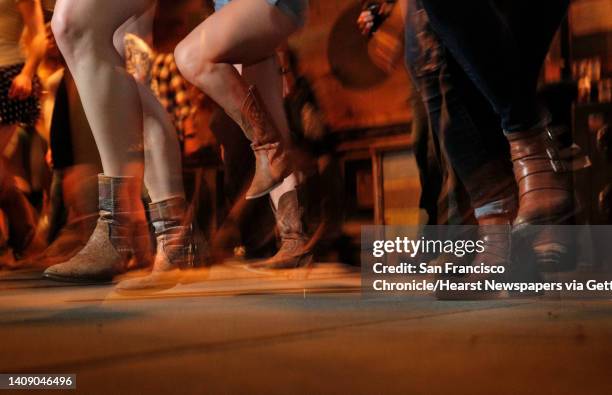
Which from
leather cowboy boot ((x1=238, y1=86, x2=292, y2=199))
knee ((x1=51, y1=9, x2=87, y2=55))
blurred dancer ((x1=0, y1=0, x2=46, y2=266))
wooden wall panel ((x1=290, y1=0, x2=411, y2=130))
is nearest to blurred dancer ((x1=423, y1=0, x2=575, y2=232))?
wooden wall panel ((x1=290, y1=0, x2=411, y2=130))

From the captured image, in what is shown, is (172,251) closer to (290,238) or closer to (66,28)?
(290,238)

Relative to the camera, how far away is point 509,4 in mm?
1332

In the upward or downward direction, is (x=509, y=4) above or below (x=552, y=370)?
above

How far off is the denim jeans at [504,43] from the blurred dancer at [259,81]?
30cm

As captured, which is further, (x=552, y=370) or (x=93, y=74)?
(x=93, y=74)

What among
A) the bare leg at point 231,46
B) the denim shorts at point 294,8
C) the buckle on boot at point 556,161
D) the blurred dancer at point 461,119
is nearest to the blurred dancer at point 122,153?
the bare leg at point 231,46

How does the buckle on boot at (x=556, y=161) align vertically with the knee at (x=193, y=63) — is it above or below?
below

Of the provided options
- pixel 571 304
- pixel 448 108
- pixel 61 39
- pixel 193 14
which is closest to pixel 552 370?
pixel 571 304

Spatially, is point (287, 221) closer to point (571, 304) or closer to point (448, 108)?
point (448, 108)

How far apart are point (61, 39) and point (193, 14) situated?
0.94ft

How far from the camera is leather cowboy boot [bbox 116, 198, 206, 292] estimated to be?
1.39 m

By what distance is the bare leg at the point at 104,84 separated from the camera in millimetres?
1405

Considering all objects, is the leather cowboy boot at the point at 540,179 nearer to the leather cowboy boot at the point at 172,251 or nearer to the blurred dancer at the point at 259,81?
the blurred dancer at the point at 259,81

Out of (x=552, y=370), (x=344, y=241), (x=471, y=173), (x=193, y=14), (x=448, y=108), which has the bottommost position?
(x=552, y=370)
